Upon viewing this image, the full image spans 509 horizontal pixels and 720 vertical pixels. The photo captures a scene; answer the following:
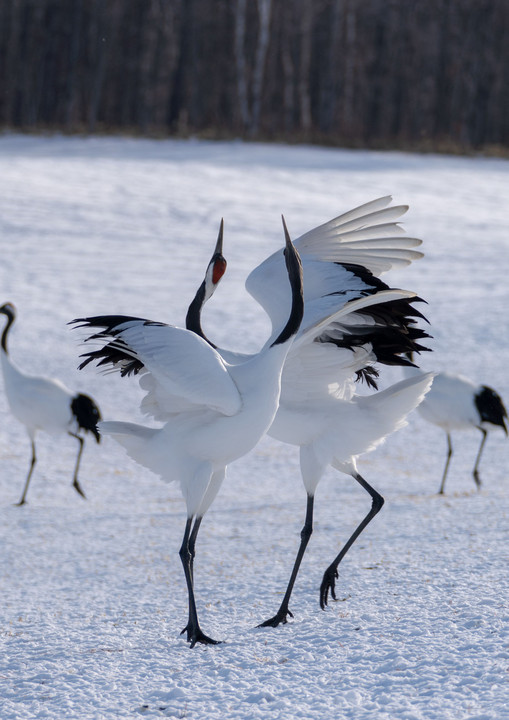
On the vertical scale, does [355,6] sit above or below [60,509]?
above

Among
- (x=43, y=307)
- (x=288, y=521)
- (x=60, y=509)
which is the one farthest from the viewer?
(x=43, y=307)

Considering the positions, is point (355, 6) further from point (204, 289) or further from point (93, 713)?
point (93, 713)

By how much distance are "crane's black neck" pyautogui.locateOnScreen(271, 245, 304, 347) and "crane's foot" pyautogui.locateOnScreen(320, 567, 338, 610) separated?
1248 mm

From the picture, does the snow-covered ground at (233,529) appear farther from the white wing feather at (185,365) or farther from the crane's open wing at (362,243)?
the crane's open wing at (362,243)

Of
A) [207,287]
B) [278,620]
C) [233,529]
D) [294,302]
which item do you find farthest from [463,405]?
[294,302]

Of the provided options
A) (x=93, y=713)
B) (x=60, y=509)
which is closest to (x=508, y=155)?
(x=60, y=509)

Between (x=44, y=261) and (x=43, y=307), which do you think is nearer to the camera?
(x=43, y=307)

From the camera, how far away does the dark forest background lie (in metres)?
28.3

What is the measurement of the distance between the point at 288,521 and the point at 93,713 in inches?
146

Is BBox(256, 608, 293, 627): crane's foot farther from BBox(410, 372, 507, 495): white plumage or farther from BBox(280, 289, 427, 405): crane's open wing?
BBox(410, 372, 507, 495): white plumage

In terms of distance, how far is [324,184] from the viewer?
20062mm

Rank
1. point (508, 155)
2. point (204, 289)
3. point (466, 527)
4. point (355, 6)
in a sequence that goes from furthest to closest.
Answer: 1. point (355, 6)
2. point (508, 155)
3. point (466, 527)
4. point (204, 289)

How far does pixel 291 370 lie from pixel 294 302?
0.72m

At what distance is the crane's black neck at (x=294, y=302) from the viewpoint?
4141mm
